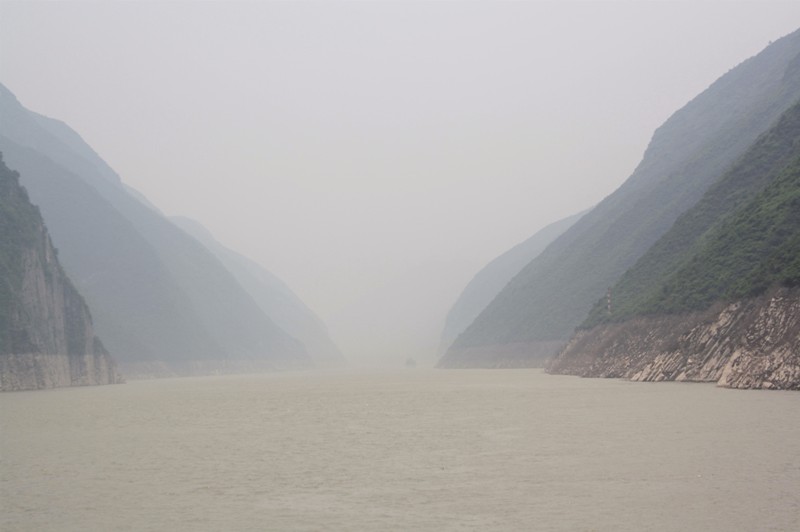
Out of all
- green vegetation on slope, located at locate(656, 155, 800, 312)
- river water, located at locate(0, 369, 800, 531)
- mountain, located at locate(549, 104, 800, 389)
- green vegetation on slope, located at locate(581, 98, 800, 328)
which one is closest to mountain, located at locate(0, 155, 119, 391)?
river water, located at locate(0, 369, 800, 531)

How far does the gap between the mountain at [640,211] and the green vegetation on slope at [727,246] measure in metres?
20.8

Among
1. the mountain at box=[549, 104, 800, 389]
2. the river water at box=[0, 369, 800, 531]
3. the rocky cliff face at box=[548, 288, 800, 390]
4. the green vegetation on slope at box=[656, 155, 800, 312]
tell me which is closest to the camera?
the river water at box=[0, 369, 800, 531]

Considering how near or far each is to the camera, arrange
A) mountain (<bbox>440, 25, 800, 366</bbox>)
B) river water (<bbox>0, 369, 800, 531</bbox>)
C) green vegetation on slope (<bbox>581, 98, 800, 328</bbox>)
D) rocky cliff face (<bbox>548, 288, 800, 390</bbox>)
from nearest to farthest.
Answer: river water (<bbox>0, 369, 800, 531</bbox>), rocky cliff face (<bbox>548, 288, 800, 390</bbox>), green vegetation on slope (<bbox>581, 98, 800, 328</bbox>), mountain (<bbox>440, 25, 800, 366</bbox>)

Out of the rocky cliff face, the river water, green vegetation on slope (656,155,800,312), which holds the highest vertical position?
green vegetation on slope (656,155,800,312)

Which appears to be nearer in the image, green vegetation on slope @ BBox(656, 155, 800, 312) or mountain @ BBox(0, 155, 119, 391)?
green vegetation on slope @ BBox(656, 155, 800, 312)

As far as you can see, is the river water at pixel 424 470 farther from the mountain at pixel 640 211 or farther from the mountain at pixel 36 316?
the mountain at pixel 640 211

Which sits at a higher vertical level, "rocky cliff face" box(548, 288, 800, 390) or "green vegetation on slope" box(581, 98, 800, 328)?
"green vegetation on slope" box(581, 98, 800, 328)

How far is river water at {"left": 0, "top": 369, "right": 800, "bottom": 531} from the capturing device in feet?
56.1

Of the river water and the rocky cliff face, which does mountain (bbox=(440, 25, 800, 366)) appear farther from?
the river water

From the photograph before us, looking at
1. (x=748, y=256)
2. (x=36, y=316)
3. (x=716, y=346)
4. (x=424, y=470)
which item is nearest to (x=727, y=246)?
(x=748, y=256)

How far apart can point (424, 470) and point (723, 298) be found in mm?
45797

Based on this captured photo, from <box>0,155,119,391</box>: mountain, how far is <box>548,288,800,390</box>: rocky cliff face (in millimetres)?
57082

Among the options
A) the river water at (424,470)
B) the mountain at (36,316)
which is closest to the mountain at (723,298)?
the river water at (424,470)

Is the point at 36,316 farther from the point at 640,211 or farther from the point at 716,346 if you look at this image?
the point at 640,211
